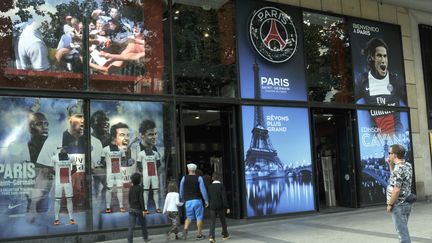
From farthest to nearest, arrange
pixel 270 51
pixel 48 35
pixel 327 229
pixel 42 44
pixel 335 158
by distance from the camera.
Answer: pixel 335 158
pixel 270 51
pixel 327 229
pixel 48 35
pixel 42 44

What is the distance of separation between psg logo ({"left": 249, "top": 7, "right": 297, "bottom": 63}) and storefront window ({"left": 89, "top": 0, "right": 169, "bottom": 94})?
8.95 feet

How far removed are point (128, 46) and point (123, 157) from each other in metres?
2.69

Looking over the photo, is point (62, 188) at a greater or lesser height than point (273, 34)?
lesser

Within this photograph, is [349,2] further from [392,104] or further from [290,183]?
[290,183]

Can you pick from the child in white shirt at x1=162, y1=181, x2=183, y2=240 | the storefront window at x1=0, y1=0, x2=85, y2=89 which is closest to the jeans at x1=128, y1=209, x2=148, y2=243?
the child in white shirt at x1=162, y1=181, x2=183, y2=240

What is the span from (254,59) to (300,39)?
6.29 feet

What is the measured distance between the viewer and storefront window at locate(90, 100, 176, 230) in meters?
10.7

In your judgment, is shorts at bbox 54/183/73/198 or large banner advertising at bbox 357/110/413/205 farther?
large banner advertising at bbox 357/110/413/205

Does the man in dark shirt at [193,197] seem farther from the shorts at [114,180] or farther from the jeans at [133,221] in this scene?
the shorts at [114,180]

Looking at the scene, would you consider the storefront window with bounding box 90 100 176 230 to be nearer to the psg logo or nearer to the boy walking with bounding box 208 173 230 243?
the boy walking with bounding box 208 173 230 243

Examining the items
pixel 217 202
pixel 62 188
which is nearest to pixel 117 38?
pixel 62 188

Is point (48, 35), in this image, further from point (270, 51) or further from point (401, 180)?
point (401, 180)

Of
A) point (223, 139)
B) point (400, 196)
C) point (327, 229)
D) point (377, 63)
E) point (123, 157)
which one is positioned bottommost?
point (327, 229)

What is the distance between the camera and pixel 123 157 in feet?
36.4
